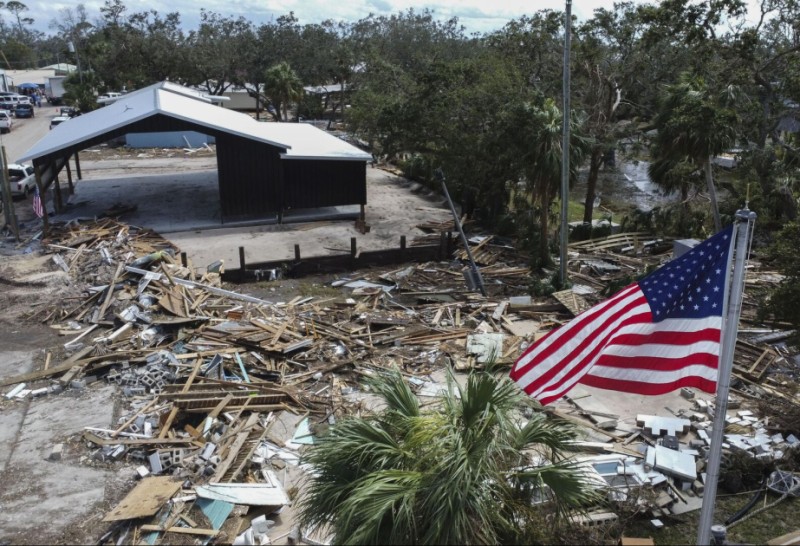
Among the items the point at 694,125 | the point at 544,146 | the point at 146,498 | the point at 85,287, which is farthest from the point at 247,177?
the point at 146,498

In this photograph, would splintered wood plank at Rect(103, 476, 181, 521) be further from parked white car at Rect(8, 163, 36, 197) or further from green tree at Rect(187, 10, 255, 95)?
green tree at Rect(187, 10, 255, 95)

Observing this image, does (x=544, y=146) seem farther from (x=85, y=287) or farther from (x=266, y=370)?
(x=85, y=287)

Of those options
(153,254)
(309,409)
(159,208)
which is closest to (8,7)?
(159,208)

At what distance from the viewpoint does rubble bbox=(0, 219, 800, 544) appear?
10.4 meters

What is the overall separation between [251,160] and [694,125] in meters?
17.4

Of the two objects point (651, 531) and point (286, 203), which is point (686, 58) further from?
point (651, 531)

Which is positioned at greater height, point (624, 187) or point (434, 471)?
point (434, 471)

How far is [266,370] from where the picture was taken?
49.0 feet

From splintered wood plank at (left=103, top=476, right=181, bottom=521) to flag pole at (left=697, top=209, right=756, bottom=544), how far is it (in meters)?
7.35

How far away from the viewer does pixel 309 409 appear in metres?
13.4

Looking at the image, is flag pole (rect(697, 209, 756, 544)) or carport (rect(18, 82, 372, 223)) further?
carport (rect(18, 82, 372, 223))

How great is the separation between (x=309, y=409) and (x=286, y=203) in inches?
677

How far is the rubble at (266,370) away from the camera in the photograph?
10359mm

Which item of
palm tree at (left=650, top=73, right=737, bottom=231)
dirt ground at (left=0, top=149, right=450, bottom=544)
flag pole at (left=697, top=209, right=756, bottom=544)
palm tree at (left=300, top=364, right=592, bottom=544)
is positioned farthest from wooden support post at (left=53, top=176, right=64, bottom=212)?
flag pole at (left=697, top=209, right=756, bottom=544)
